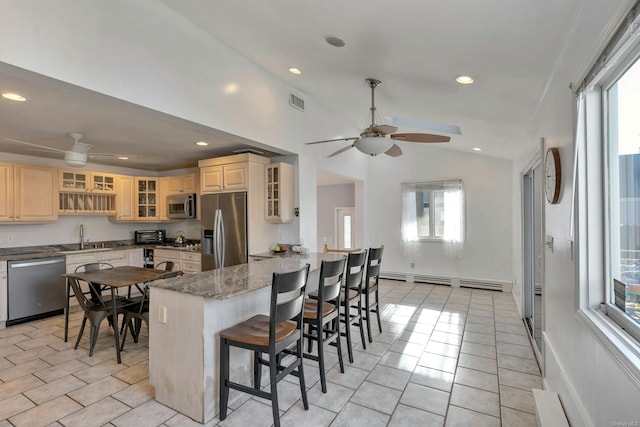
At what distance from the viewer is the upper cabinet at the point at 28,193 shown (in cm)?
447

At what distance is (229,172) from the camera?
4.68 metres

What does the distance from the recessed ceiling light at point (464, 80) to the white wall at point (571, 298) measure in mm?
585

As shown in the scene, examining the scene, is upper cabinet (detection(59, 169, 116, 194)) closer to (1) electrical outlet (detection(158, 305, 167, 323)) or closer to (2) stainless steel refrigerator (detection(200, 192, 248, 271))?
(2) stainless steel refrigerator (detection(200, 192, 248, 271))

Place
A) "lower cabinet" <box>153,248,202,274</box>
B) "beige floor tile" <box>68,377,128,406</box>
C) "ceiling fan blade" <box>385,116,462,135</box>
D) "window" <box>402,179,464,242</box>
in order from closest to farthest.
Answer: "beige floor tile" <box>68,377,128,406</box> < "ceiling fan blade" <box>385,116,462,135</box> < "lower cabinet" <box>153,248,202,274</box> < "window" <box>402,179,464,242</box>

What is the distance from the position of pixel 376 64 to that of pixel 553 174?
→ 67.6 inches

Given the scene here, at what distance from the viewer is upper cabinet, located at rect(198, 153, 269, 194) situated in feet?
14.8

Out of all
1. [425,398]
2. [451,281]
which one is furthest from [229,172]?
[451,281]

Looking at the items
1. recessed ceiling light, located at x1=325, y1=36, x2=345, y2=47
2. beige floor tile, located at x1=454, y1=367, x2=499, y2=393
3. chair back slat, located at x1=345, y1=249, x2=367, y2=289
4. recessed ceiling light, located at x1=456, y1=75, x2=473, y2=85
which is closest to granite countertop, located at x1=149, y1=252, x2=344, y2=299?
chair back slat, located at x1=345, y1=249, x2=367, y2=289

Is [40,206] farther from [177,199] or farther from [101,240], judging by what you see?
[177,199]

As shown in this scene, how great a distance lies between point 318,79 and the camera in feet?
12.7

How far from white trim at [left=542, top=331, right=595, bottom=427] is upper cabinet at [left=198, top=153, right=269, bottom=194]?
3.72 metres

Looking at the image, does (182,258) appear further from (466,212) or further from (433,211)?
(466,212)

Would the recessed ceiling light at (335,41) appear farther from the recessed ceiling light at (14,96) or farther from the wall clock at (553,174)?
the recessed ceiling light at (14,96)

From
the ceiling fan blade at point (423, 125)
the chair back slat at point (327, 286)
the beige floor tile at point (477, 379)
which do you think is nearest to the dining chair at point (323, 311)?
the chair back slat at point (327, 286)
